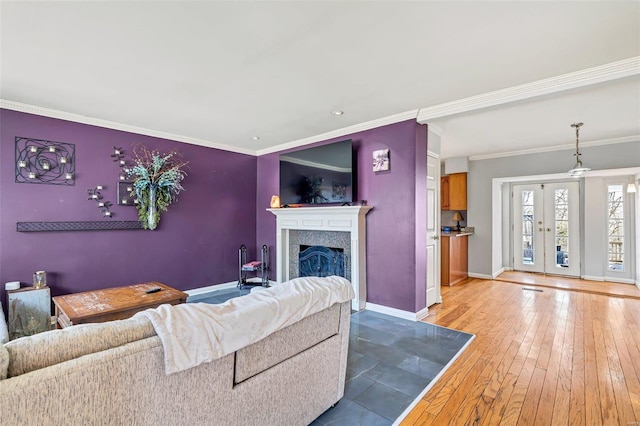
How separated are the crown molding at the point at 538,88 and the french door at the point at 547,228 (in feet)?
13.5

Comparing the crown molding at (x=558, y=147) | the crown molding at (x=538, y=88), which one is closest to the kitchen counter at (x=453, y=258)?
the crown molding at (x=558, y=147)

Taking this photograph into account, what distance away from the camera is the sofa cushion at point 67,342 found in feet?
2.99

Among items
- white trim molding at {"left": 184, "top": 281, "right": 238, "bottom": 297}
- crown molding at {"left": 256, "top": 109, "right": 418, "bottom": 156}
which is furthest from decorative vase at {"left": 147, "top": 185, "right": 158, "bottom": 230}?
crown molding at {"left": 256, "top": 109, "right": 418, "bottom": 156}

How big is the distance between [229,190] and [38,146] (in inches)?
96.5

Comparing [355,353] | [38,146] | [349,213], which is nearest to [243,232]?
[349,213]

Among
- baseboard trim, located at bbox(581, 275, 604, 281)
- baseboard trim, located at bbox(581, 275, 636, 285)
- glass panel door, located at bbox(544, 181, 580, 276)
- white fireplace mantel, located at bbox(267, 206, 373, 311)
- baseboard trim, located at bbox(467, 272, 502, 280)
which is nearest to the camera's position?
Answer: white fireplace mantel, located at bbox(267, 206, 373, 311)

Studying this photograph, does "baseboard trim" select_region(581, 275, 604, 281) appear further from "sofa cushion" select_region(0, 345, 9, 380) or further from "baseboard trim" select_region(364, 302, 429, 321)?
"sofa cushion" select_region(0, 345, 9, 380)

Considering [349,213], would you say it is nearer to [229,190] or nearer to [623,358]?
[229,190]

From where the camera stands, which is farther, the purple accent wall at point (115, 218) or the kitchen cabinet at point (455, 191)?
the kitchen cabinet at point (455, 191)

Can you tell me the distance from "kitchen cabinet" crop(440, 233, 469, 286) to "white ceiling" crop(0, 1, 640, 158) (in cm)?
221

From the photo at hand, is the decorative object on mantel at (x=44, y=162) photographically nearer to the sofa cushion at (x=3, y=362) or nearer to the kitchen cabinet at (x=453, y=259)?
the sofa cushion at (x=3, y=362)

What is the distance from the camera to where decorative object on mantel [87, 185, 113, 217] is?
3773 millimetres

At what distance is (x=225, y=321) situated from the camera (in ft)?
4.12

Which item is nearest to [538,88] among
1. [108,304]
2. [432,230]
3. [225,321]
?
[432,230]
